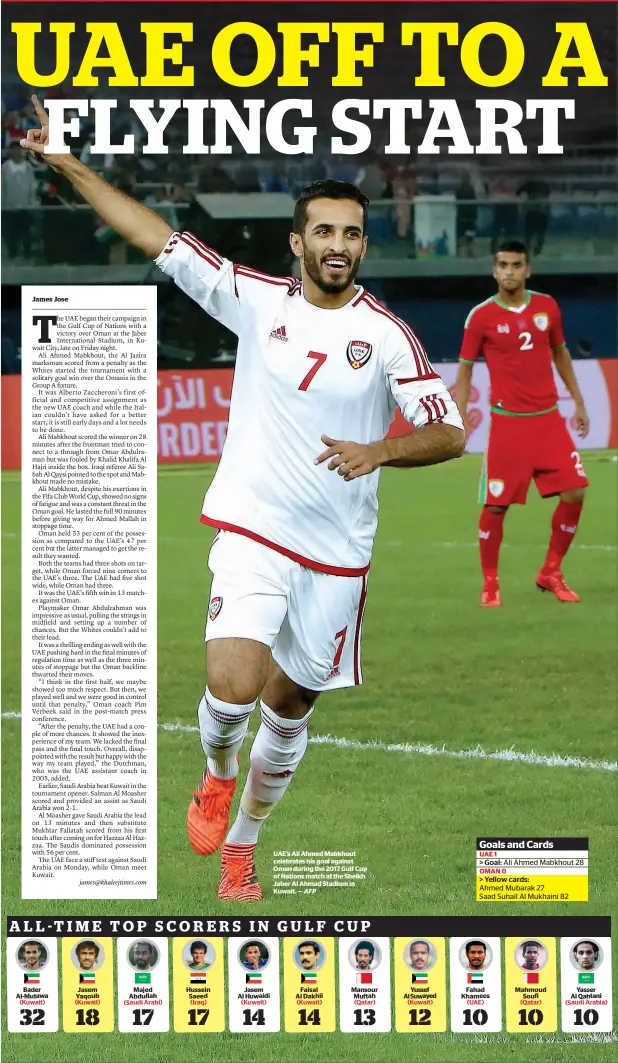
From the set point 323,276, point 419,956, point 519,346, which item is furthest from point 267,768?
point 519,346

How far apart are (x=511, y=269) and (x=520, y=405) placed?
3.07 feet

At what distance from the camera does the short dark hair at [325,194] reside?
4.46m

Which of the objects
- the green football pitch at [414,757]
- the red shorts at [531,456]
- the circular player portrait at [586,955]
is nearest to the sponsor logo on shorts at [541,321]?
the red shorts at [531,456]

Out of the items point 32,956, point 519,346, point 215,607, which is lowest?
point 32,956

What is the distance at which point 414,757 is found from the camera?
6.11m

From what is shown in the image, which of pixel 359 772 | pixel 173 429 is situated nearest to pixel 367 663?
pixel 359 772

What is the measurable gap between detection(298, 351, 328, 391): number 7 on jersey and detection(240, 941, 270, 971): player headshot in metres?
1.65

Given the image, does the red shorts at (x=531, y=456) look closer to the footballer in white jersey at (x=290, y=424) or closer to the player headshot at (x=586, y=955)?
the footballer in white jersey at (x=290, y=424)

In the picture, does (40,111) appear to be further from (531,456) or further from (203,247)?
(531,456)

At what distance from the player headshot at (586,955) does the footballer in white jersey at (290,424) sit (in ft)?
3.16

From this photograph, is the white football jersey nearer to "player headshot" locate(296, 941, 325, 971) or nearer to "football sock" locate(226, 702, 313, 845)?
"football sock" locate(226, 702, 313, 845)

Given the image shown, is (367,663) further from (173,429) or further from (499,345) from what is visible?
(173,429)

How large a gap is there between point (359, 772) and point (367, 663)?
6.32ft

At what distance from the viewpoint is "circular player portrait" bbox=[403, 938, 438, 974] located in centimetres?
438
